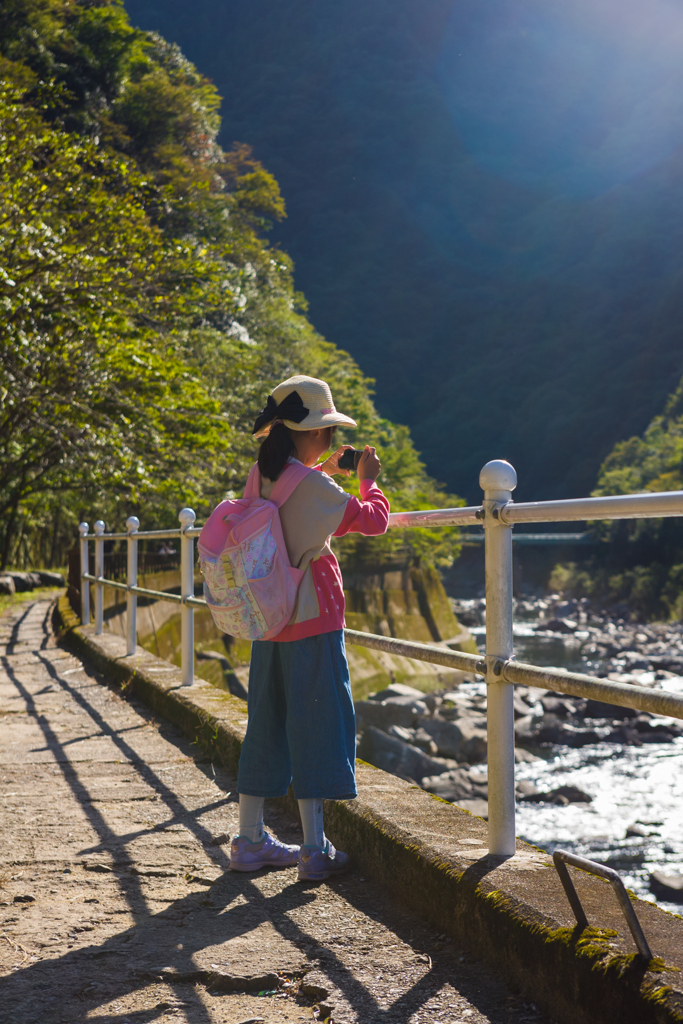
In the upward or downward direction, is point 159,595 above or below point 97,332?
below

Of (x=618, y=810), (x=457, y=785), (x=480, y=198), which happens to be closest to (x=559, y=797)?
(x=618, y=810)

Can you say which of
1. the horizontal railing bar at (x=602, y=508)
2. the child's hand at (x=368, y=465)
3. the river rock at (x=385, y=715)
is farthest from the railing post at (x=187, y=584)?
the river rock at (x=385, y=715)

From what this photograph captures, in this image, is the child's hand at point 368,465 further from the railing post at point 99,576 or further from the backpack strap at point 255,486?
the railing post at point 99,576

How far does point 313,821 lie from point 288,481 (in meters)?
1.04

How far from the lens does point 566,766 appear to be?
1678cm

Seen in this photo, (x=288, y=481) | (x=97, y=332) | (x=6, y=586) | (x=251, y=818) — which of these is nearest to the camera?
(x=288, y=481)

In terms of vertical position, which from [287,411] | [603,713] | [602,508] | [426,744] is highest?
[287,411]

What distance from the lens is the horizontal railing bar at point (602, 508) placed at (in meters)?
1.74

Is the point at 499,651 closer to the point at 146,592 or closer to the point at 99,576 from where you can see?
the point at 146,592

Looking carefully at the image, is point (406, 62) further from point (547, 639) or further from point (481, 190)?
point (547, 639)

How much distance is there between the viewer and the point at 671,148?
15350 centimetres

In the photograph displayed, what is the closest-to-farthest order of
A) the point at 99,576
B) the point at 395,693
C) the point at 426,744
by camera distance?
1. the point at 99,576
2. the point at 426,744
3. the point at 395,693

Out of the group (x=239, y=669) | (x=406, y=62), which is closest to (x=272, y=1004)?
(x=239, y=669)

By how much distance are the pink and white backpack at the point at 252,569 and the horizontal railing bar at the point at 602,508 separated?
25.2 inches
